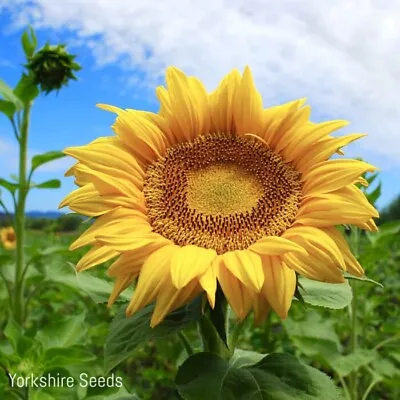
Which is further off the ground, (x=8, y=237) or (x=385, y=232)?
(x=385, y=232)

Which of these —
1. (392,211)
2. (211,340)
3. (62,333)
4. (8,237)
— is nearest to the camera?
(211,340)

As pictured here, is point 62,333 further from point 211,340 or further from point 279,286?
point 279,286

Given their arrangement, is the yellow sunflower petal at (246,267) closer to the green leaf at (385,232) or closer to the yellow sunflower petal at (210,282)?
the yellow sunflower petal at (210,282)

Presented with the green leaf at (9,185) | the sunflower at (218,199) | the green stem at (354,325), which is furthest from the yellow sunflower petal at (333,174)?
the green leaf at (9,185)

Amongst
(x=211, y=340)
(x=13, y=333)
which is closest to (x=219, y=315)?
(x=211, y=340)

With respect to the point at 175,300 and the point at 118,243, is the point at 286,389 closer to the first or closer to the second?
the point at 175,300

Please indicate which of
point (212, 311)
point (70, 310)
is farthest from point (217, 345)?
point (70, 310)
